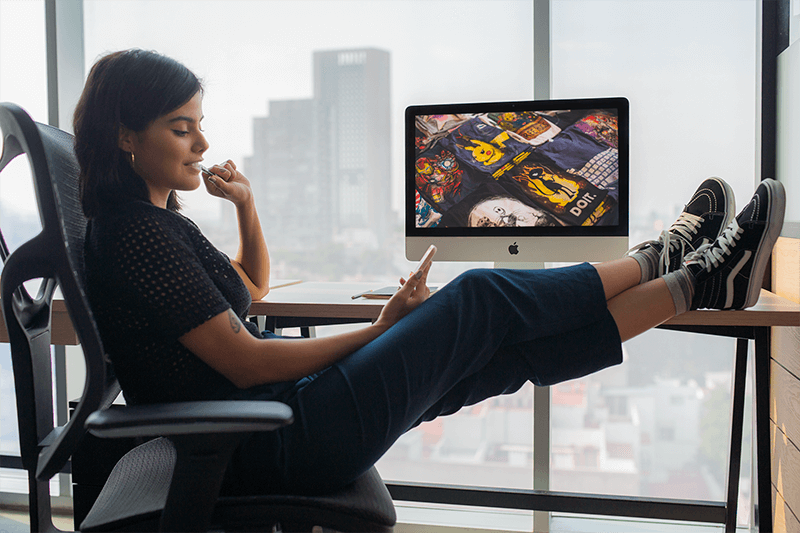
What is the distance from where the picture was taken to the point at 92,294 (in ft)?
2.91

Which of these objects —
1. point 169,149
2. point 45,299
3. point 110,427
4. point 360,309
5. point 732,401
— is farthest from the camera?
point 732,401

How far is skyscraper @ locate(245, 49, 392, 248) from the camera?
2.04 m

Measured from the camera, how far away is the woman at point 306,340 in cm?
87

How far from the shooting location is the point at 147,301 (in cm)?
87

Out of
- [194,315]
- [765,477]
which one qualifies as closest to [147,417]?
[194,315]

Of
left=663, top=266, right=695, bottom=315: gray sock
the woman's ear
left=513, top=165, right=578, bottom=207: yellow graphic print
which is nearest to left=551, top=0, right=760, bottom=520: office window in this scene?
left=513, top=165, right=578, bottom=207: yellow graphic print

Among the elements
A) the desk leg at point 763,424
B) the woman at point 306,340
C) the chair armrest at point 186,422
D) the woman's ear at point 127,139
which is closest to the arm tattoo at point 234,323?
the woman at point 306,340

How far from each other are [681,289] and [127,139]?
43.9 inches

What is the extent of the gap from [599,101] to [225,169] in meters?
1.02

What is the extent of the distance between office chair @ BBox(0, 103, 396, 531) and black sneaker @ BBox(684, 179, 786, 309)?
0.80 metres

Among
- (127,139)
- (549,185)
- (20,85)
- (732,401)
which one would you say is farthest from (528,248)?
(20,85)

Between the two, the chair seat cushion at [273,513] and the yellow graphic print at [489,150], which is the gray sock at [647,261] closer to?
the yellow graphic print at [489,150]

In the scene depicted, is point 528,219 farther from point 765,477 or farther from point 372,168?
point 765,477

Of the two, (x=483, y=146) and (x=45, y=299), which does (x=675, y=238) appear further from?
(x=45, y=299)
